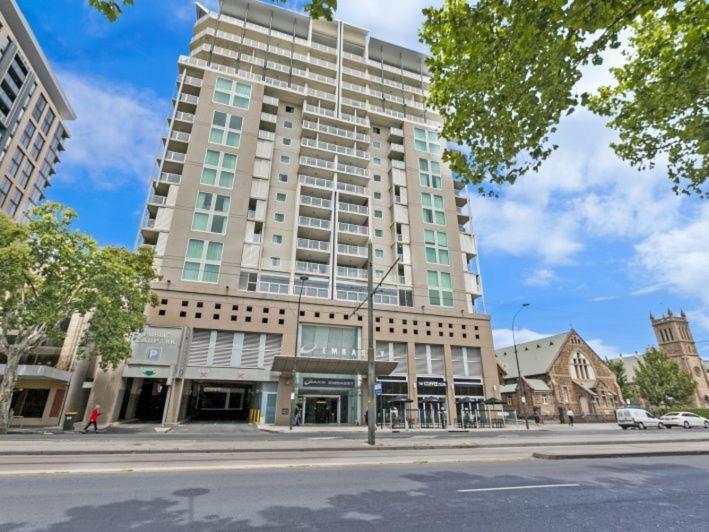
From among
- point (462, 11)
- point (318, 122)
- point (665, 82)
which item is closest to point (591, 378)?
point (318, 122)

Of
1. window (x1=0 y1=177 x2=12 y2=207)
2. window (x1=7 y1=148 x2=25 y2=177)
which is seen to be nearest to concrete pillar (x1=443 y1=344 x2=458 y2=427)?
window (x1=0 y1=177 x2=12 y2=207)

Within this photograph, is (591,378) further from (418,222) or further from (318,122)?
(318,122)

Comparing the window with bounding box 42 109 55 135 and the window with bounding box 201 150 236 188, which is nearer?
the window with bounding box 201 150 236 188

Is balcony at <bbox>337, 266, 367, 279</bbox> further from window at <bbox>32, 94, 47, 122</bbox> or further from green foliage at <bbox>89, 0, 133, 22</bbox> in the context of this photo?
window at <bbox>32, 94, 47, 122</bbox>

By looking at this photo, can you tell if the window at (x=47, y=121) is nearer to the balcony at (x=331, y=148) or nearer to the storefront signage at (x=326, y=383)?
the balcony at (x=331, y=148)

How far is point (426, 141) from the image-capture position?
47500 millimetres

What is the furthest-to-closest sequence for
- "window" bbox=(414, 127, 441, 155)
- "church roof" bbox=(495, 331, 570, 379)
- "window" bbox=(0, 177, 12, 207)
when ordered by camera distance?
"church roof" bbox=(495, 331, 570, 379) → "window" bbox=(414, 127, 441, 155) → "window" bbox=(0, 177, 12, 207)

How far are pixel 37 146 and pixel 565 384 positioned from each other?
82.9 meters

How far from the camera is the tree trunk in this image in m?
18.9

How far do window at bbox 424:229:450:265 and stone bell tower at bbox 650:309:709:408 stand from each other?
218 feet

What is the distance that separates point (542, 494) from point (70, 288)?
25.1 metres

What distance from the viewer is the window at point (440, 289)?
38125 mm

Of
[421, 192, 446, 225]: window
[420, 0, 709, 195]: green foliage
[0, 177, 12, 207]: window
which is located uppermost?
[0, 177, 12, 207]: window

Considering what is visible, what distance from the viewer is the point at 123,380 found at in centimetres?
2792
